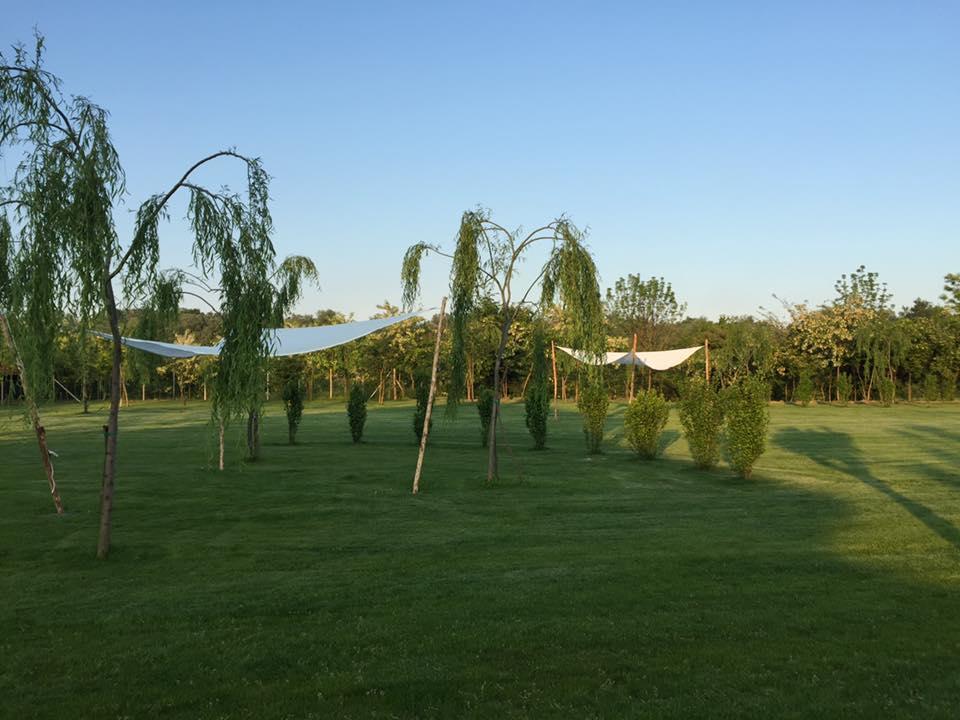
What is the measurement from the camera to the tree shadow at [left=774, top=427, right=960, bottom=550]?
7.66 meters

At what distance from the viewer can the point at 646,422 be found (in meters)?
13.5

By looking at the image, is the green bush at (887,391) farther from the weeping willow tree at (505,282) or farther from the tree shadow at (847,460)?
the weeping willow tree at (505,282)

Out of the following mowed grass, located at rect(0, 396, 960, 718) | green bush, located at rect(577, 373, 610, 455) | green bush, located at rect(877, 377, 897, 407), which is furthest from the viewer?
green bush, located at rect(877, 377, 897, 407)

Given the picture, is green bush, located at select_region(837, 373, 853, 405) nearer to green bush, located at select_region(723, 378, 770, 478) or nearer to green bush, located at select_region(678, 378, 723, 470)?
green bush, located at select_region(678, 378, 723, 470)

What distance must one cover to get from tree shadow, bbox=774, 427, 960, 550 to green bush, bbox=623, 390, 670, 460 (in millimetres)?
2755

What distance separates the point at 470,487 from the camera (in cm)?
1048

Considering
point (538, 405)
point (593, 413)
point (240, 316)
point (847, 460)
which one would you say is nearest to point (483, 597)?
point (240, 316)

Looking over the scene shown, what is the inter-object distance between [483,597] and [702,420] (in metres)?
7.90

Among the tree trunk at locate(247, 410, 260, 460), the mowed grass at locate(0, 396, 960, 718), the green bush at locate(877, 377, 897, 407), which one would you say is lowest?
the mowed grass at locate(0, 396, 960, 718)

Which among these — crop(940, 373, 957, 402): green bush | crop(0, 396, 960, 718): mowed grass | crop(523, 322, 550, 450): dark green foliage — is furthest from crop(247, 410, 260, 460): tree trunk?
crop(940, 373, 957, 402): green bush

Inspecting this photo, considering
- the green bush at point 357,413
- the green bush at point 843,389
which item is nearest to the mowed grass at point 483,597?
the green bush at point 357,413

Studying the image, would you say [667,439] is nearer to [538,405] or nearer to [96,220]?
[538,405]

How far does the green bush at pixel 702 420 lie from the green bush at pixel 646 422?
97 cm

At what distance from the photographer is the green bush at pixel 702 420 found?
12156mm
